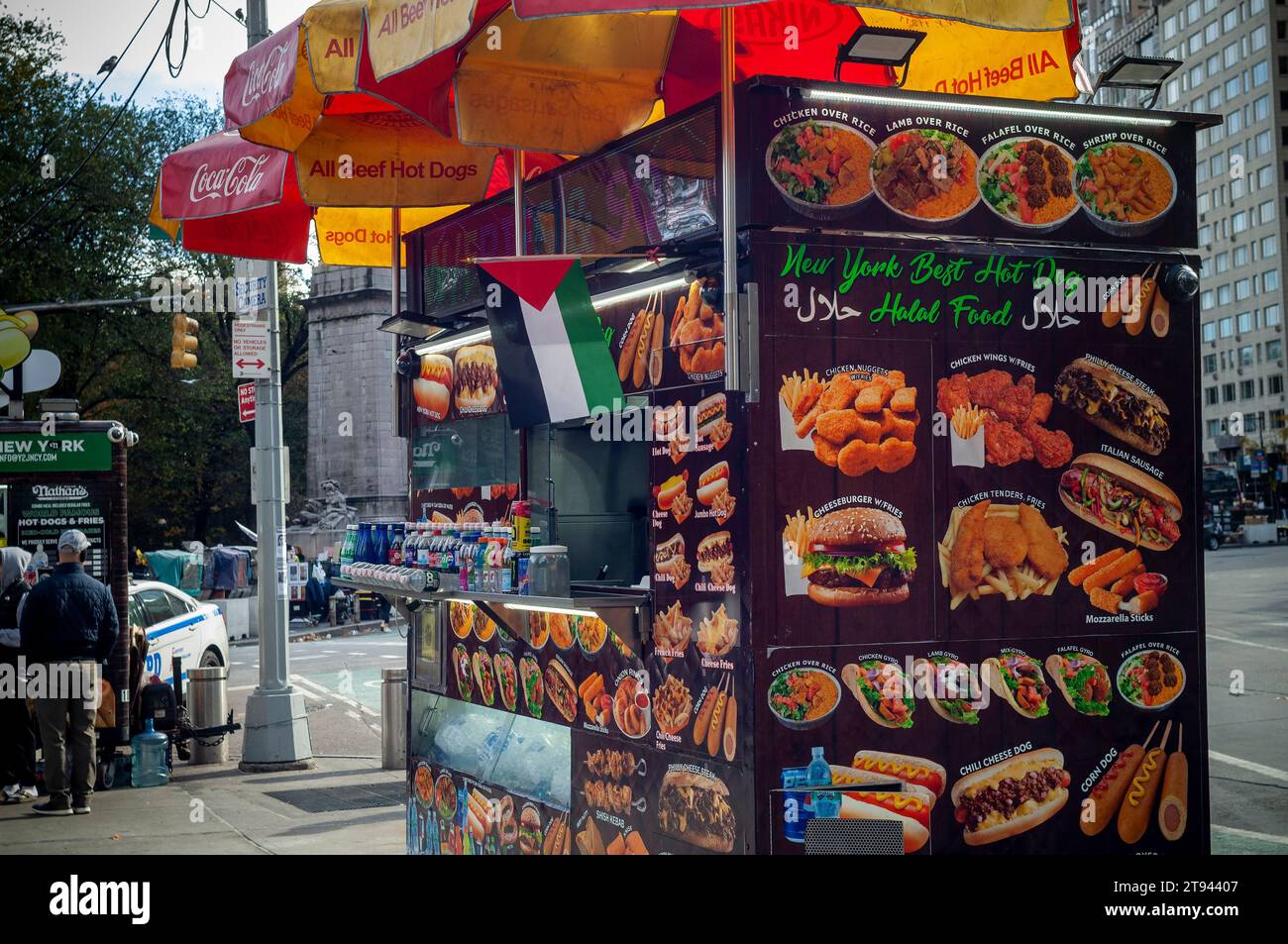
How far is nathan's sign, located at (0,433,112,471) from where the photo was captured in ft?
42.4

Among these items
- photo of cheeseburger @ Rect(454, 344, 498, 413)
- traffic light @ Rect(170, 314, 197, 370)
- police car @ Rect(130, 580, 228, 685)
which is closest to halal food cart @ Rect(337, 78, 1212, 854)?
photo of cheeseburger @ Rect(454, 344, 498, 413)

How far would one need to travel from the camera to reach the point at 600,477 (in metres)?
6.42

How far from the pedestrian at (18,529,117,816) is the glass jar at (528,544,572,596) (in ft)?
20.5

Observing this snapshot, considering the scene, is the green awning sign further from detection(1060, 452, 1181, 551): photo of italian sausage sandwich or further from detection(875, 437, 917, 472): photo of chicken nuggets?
detection(1060, 452, 1181, 551): photo of italian sausage sandwich

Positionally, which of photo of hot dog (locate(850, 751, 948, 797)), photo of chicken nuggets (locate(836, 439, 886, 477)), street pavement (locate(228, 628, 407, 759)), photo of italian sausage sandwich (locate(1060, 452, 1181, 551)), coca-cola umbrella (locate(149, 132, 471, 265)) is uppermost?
coca-cola umbrella (locate(149, 132, 471, 265))

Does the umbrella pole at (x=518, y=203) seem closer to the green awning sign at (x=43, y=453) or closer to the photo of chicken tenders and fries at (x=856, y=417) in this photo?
the photo of chicken tenders and fries at (x=856, y=417)

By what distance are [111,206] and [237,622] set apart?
1149 centimetres

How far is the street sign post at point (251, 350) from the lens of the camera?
500 inches

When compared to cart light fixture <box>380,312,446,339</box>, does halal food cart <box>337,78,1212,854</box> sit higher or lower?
lower

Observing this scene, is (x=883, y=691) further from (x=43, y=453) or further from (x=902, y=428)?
(x=43, y=453)

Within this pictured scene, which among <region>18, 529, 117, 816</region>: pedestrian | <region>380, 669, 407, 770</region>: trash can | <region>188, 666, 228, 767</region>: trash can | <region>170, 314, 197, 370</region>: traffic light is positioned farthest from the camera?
<region>170, 314, 197, 370</region>: traffic light

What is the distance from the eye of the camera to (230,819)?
10.4m

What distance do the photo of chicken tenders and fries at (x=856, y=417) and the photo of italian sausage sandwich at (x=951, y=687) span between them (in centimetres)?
75

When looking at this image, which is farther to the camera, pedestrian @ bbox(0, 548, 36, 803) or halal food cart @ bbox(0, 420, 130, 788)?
halal food cart @ bbox(0, 420, 130, 788)
